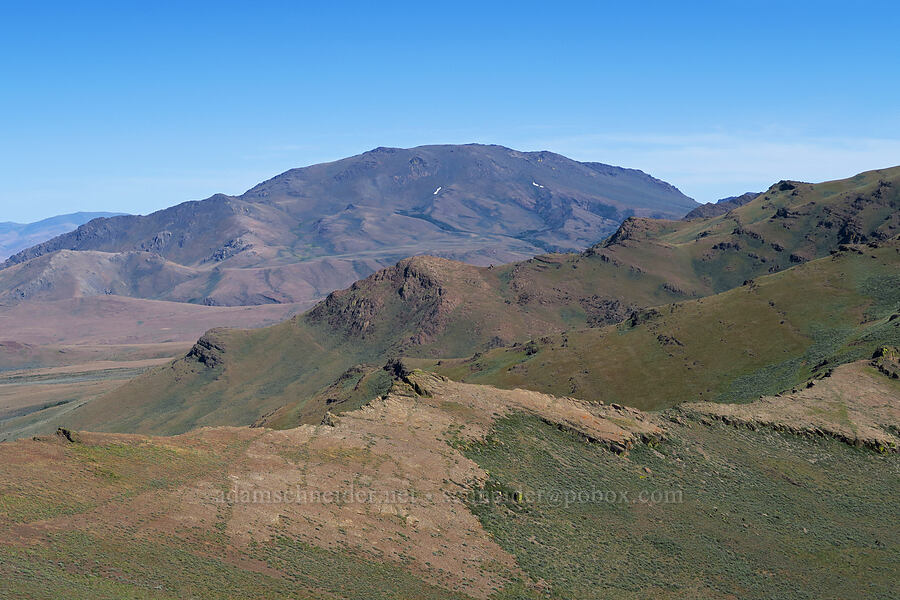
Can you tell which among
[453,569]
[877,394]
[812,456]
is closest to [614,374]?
[877,394]

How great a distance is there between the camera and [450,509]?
6788cm

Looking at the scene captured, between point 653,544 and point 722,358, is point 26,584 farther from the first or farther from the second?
point 722,358

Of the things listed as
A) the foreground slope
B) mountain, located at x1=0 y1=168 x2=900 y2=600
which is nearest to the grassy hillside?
mountain, located at x1=0 y1=168 x2=900 y2=600

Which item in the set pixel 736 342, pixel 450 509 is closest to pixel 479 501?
pixel 450 509

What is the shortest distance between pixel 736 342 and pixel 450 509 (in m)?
121

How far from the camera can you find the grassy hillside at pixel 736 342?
15250 centimetres

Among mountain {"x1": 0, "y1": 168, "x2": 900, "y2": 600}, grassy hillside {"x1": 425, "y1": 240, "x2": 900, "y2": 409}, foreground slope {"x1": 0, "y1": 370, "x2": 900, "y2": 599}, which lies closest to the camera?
foreground slope {"x1": 0, "y1": 370, "x2": 900, "y2": 599}

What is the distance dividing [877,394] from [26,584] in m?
114

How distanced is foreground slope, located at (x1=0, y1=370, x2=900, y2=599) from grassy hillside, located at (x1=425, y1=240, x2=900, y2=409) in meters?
54.9

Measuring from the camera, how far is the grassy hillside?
15250 cm

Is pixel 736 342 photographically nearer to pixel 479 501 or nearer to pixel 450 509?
pixel 479 501

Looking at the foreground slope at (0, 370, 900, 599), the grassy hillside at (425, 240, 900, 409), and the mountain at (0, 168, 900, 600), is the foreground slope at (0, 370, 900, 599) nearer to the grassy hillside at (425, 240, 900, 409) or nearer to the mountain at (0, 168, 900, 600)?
the mountain at (0, 168, 900, 600)

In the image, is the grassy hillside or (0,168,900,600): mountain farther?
the grassy hillside

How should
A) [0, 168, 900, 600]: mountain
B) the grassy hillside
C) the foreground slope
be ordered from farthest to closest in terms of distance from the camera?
1. the grassy hillside
2. [0, 168, 900, 600]: mountain
3. the foreground slope
